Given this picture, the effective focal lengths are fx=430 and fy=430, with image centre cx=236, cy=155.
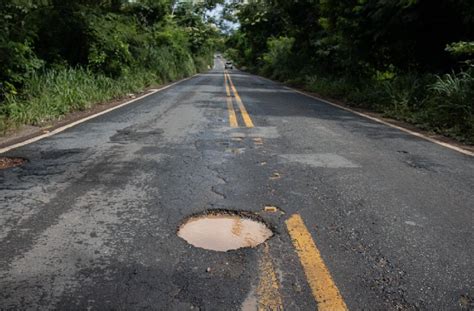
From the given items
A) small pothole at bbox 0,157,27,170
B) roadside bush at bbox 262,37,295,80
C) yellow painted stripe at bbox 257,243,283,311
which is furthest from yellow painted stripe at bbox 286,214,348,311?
roadside bush at bbox 262,37,295,80

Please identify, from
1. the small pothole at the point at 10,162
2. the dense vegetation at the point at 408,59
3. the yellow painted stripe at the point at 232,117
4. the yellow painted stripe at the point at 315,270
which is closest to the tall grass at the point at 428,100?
the dense vegetation at the point at 408,59

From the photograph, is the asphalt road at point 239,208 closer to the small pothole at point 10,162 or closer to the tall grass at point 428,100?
the small pothole at point 10,162

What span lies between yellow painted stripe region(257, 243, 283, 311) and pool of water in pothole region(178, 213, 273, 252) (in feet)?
1.06

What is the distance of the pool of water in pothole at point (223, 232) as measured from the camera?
304cm

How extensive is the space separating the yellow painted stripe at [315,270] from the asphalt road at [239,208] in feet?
0.03

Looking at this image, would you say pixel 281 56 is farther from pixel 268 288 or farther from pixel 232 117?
pixel 268 288

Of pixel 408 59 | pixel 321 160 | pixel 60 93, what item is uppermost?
pixel 408 59

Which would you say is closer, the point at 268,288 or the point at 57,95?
the point at 268,288

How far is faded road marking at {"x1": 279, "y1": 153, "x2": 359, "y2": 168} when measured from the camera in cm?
525

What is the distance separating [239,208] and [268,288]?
52.6 inches

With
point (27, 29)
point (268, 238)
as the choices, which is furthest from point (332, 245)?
point (27, 29)

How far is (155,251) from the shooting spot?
2859 mm

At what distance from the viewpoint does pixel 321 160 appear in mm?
5484

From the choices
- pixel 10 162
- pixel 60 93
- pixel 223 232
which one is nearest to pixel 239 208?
pixel 223 232
